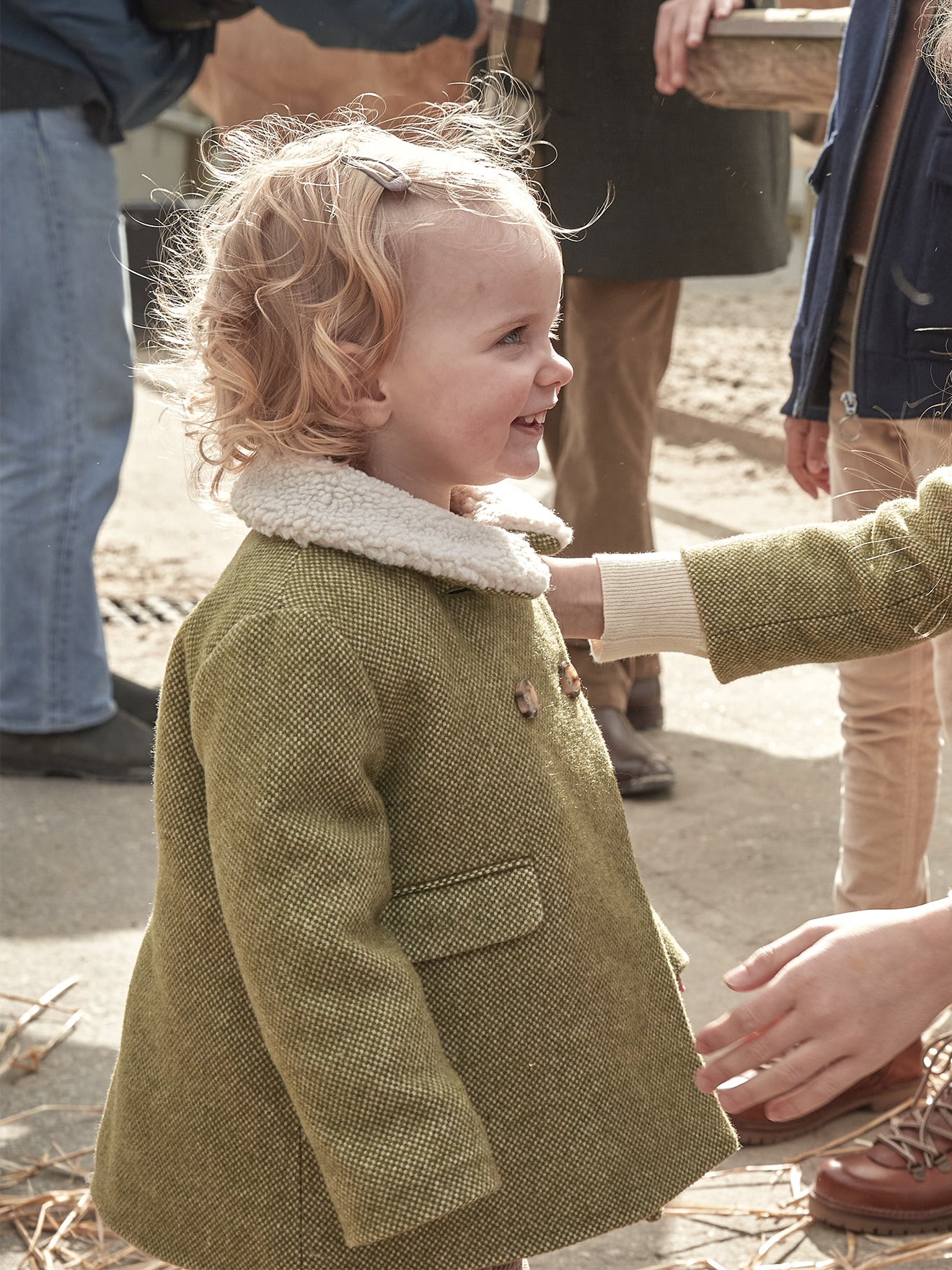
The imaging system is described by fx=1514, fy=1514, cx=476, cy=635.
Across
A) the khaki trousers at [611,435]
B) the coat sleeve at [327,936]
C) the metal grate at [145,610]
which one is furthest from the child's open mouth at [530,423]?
the metal grate at [145,610]

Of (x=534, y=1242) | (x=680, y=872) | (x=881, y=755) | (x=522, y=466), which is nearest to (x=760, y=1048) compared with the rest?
(x=534, y=1242)

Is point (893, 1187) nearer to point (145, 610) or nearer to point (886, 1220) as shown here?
point (886, 1220)

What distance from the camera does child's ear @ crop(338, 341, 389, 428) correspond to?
1.17 m

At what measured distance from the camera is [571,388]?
8.83 ft

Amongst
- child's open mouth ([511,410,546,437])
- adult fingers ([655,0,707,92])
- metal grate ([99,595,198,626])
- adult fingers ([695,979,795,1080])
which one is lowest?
metal grate ([99,595,198,626])

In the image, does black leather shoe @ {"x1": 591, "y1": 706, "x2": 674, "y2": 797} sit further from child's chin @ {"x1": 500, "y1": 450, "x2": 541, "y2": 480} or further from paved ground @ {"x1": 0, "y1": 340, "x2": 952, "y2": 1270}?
child's chin @ {"x1": 500, "y1": 450, "x2": 541, "y2": 480}

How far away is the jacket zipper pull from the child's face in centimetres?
65

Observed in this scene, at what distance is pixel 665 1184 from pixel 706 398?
188 inches

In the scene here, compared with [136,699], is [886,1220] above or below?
above

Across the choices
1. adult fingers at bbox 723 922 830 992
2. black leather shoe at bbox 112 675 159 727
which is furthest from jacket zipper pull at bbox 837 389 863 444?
black leather shoe at bbox 112 675 159 727

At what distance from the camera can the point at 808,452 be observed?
198 cm

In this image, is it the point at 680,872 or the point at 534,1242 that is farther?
the point at 680,872

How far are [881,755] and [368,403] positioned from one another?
0.98 metres

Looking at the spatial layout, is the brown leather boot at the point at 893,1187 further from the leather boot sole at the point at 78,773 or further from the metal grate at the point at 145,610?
the metal grate at the point at 145,610
